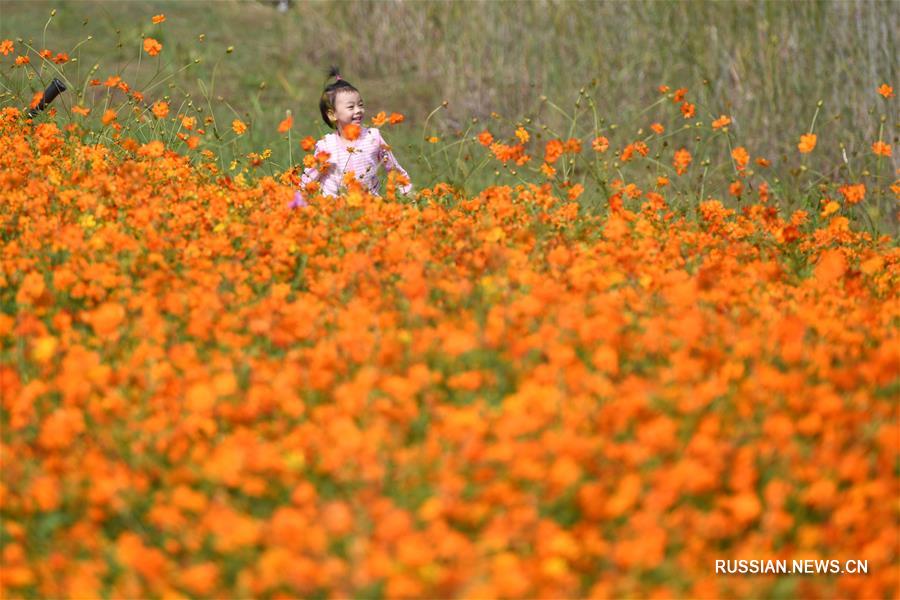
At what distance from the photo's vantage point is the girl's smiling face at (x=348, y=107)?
24.4 ft

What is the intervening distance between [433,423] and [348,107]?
4.48 meters

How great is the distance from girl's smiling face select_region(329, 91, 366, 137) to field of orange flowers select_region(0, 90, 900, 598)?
2567mm

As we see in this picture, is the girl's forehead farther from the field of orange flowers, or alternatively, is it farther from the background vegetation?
the field of orange flowers

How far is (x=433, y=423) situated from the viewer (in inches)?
129

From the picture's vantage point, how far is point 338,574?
2.49 meters

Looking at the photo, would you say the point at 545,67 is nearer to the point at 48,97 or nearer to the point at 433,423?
the point at 48,97

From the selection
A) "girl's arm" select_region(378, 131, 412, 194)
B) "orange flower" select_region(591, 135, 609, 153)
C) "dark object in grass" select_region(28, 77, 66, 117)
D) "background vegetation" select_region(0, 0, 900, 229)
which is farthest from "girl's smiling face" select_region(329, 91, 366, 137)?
"dark object in grass" select_region(28, 77, 66, 117)

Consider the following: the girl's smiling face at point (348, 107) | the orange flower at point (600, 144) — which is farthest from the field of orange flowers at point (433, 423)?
the girl's smiling face at point (348, 107)

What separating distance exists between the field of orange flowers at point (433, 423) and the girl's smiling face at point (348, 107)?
2567 mm

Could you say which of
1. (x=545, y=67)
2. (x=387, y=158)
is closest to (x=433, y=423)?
(x=387, y=158)

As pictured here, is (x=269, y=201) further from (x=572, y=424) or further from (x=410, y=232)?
(x=572, y=424)

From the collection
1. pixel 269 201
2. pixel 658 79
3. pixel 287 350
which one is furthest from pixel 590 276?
pixel 658 79

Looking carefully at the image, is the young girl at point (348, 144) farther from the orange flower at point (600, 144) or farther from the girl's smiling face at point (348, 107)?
the orange flower at point (600, 144)

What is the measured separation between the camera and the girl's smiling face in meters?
7.44
